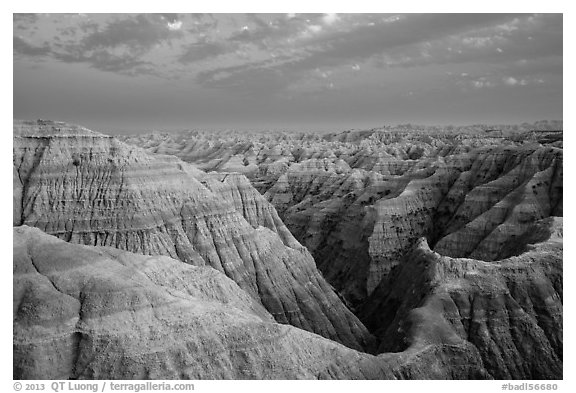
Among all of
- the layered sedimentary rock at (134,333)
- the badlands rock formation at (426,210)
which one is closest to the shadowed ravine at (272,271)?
the layered sedimentary rock at (134,333)

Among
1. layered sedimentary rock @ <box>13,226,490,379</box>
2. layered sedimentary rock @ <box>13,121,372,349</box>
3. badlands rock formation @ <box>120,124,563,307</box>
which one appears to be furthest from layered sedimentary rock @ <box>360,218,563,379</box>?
badlands rock formation @ <box>120,124,563,307</box>

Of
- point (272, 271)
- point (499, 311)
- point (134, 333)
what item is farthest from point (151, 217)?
point (499, 311)

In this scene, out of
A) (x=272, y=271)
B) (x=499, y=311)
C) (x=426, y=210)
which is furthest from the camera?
(x=426, y=210)

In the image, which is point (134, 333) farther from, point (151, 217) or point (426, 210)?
point (426, 210)

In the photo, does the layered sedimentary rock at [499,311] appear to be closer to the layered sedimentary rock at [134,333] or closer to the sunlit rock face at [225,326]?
the sunlit rock face at [225,326]
